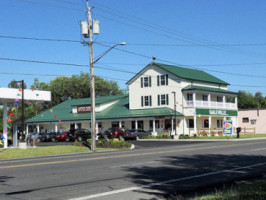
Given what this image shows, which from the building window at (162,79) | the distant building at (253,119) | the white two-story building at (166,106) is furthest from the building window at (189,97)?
the distant building at (253,119)

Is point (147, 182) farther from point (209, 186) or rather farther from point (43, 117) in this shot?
point (43, 117)

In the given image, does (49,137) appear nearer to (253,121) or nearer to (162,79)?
(162,79)

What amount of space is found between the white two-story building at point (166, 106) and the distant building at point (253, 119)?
453 cm

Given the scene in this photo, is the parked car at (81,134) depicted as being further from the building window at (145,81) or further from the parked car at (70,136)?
the building window at (145,81)

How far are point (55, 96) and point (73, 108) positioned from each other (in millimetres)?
29010

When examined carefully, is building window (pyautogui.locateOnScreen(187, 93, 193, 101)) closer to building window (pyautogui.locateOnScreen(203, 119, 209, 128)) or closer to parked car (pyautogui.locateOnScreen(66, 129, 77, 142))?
building window (pyautogui.locateOnScreen(203, 119, 209, 128))

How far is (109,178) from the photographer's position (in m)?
11.5

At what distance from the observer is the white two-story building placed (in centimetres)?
5359

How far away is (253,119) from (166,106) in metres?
17.8

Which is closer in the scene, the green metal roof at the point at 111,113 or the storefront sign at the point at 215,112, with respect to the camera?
the storefront sign at the point at 215,112

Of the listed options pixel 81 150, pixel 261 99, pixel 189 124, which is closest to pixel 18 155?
pixel 81 150

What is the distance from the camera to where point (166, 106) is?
5544 cm

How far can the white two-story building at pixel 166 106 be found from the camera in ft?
176

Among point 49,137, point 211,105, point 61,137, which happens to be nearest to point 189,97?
point 211,105
